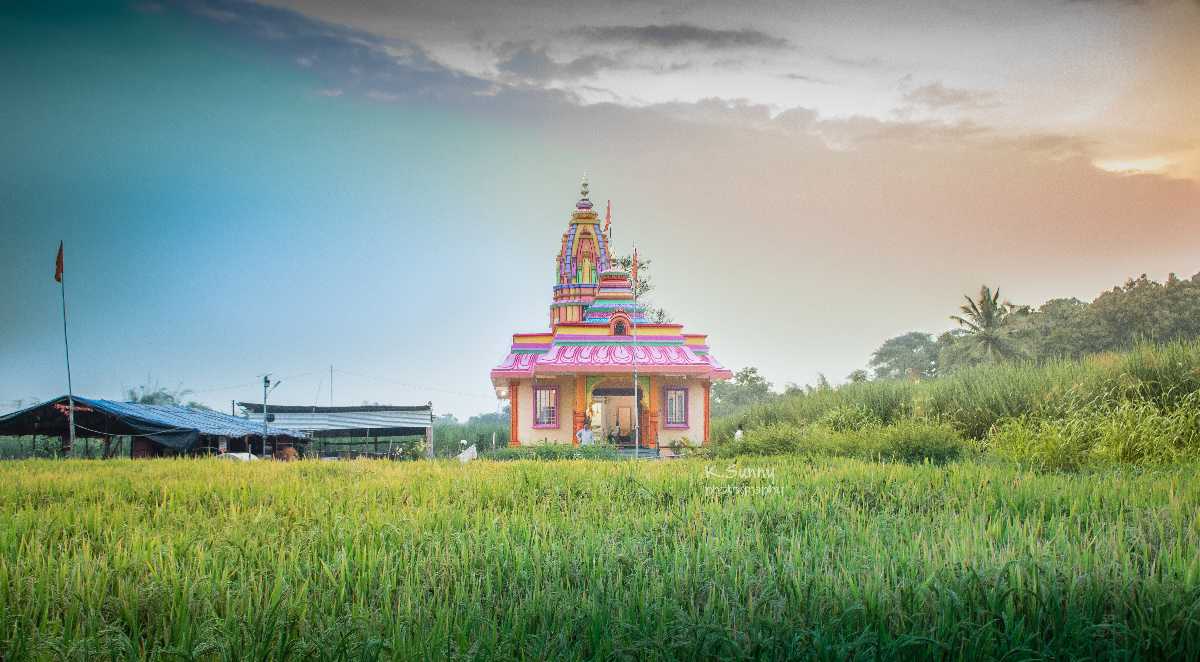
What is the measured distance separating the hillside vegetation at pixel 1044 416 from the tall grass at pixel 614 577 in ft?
8.70

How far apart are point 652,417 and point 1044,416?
11.8 metres

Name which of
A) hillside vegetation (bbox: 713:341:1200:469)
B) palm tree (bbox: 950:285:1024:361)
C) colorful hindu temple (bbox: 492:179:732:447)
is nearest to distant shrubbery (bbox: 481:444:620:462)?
hillside vegetation (bbox: 713:341:1200:469)

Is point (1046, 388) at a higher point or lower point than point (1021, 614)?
higher

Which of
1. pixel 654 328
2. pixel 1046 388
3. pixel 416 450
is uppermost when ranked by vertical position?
pixel 654 328

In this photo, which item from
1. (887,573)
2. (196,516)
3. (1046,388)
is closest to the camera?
(887,573)

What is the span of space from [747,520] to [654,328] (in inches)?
678

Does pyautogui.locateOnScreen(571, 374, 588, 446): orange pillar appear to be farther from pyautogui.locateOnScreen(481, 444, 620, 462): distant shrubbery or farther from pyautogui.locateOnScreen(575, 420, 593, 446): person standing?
pyautogui.locateOnScreen(481, 444, 620, 462): distant shrubbery

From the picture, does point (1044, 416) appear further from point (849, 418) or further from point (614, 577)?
point (614, 577)

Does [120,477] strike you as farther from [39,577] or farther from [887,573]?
[887,573]

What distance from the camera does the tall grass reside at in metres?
2.60

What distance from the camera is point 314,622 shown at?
2924mm

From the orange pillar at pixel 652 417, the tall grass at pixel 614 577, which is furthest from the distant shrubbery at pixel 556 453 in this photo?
the tall grass at pixel 614 577

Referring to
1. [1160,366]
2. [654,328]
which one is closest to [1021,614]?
[1160,366]

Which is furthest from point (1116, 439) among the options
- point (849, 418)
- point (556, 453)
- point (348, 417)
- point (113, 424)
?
point (348, 417)
